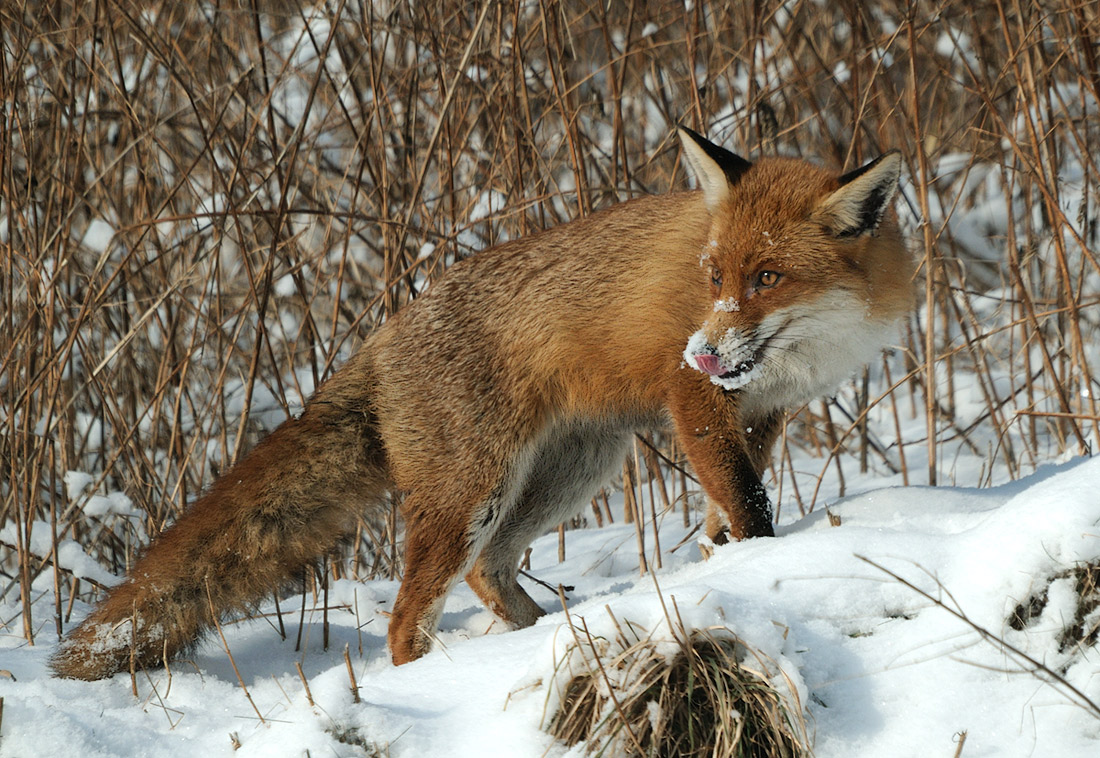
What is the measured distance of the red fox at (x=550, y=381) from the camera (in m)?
3.45

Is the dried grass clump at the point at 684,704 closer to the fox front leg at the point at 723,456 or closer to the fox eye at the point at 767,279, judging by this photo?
the fox front leg at the point at 723,456

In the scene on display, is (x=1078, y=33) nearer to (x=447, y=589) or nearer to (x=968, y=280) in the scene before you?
(x=447, y=589)

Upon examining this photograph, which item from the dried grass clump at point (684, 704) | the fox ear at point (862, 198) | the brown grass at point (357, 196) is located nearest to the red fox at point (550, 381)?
the fox ear at point (862, 198)

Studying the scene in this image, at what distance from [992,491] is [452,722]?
2.27m

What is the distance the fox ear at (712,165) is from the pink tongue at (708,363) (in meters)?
0.72

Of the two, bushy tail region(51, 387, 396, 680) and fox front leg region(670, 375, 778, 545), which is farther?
fox front leg region(670, 375, 778, 545)

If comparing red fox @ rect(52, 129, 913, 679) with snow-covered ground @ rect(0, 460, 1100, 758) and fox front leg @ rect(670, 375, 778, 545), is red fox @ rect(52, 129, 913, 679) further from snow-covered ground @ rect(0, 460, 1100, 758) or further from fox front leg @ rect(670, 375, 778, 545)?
snow-covered ground @ rect(0, 460, 1100, 758)

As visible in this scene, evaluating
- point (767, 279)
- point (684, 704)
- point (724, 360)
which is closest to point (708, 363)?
point (724, 360)

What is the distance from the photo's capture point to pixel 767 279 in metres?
3.43

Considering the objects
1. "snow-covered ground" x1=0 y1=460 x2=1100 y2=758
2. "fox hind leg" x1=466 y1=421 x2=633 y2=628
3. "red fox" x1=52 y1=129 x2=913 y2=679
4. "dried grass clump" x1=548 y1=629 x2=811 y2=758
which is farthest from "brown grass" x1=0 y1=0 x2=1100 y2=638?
"dried grass clump" x1=548 y1=629 x2=811 y2=758

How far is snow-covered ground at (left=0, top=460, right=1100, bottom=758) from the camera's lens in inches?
89.0

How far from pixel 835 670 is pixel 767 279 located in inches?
57.8

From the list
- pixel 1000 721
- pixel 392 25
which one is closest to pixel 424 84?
pixel 392 25

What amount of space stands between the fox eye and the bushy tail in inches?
64.8
